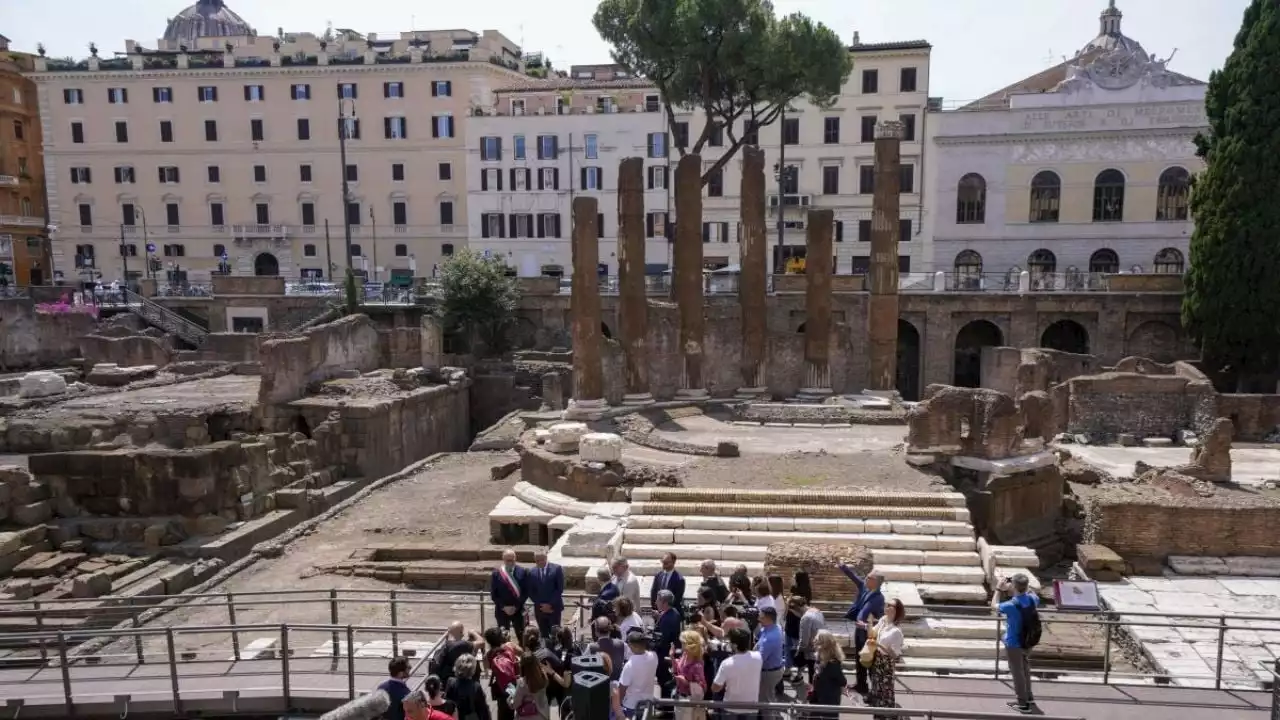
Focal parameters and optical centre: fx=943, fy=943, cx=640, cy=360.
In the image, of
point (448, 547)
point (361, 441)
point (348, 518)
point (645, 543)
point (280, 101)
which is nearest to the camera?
point (645, 543)

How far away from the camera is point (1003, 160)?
132 ft

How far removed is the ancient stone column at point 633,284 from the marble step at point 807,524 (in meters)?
9.13

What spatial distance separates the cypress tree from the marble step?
21.4m

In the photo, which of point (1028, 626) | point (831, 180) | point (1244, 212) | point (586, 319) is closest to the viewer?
point (1028, 626)

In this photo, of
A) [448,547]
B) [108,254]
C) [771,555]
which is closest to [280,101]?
[108,254]

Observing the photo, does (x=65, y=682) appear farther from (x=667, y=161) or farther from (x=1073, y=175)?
(x=1073, y=175)

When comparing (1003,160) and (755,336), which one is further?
(1003,160)

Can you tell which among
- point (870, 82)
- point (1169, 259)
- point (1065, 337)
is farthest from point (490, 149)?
point (1169, 259)

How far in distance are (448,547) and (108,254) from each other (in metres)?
47.4

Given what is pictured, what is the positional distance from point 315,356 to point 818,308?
13.7 metres

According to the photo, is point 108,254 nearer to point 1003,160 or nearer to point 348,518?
point 348,518

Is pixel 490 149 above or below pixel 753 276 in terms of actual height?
above

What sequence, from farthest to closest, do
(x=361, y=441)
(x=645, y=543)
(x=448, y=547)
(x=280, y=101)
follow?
(x=280, y=101), (x=361, y=441), (x=448, y=547), (x=645, y=543)

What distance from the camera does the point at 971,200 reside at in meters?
41.1
